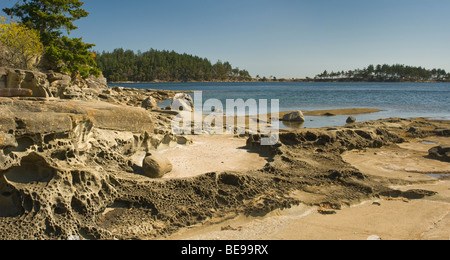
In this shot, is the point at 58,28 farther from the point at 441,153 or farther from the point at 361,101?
the point at 361,101

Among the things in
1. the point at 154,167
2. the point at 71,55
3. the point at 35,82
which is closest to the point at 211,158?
the point at 154,167

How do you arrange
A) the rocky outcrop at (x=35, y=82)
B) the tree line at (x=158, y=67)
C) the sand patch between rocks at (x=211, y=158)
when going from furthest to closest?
the tree line at (x=158, y=67) < the sand patch between rocks at (x=211, y=158) < the rocky outcrop at (x=35, y=82)

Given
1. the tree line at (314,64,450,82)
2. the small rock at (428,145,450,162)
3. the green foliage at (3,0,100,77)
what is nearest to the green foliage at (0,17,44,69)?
the green foliage at (3,0,100,77)

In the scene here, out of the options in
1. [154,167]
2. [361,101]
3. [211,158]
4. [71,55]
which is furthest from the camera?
[361,101]

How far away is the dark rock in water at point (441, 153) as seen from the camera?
352 inches

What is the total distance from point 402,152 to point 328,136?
2545 mm

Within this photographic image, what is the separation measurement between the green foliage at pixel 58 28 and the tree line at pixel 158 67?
8167 cm

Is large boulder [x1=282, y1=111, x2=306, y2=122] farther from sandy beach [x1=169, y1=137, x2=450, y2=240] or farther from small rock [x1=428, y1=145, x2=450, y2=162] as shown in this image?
sandy beach [x1=169, y1=137, x2=450, y2=240]

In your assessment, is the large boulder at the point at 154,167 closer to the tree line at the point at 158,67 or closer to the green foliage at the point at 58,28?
the green foliage at the point at 58,28

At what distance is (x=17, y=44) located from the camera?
17.7 meters

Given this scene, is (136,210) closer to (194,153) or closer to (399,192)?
(194,153)

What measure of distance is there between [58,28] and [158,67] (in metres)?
98.6

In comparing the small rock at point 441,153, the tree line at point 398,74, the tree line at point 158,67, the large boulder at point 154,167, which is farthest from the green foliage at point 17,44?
the tree line at point 398,74

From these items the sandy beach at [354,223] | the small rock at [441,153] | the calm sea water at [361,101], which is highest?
the calm sea water at [361,101]
